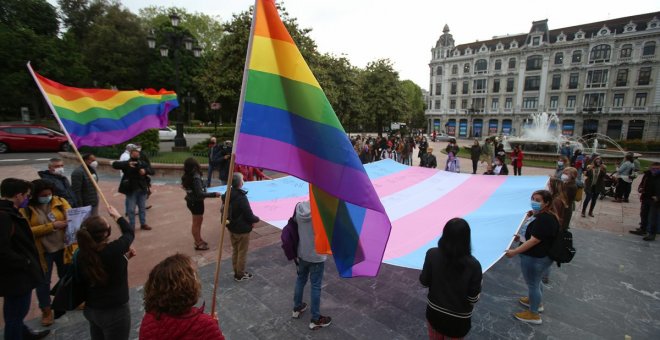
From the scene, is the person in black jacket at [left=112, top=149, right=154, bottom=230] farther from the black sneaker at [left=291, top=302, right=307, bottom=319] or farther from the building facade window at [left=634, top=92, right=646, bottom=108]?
the building facade window at [left=634, top=92, right=646, bottom=108]

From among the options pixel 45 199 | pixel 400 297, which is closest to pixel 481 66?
pixel 400 297

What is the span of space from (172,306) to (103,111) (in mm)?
4736

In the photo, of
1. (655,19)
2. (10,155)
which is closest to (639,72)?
(655,19)

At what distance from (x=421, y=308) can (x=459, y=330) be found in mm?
1863

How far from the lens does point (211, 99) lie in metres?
18.0

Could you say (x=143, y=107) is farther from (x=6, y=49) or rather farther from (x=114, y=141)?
(x=6, y=49)

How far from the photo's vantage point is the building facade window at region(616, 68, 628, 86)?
157ft

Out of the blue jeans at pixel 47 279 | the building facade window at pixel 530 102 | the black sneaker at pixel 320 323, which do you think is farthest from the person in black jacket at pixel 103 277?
the building facade window at pixel 530 102

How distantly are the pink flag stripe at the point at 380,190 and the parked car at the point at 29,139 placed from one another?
18.7m

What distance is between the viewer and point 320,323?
4051mm

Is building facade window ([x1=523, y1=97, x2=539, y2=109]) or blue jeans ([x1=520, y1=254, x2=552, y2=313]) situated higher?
building facade window ([x1=523, y1=97, x2=539, y2=109])

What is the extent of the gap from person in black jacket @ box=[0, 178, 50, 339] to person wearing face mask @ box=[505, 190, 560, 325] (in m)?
5.47

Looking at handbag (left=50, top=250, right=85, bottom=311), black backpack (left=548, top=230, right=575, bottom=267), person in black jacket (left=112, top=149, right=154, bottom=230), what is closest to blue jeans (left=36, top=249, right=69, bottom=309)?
handbag (left=50, top=250, right=85, bottom=311)

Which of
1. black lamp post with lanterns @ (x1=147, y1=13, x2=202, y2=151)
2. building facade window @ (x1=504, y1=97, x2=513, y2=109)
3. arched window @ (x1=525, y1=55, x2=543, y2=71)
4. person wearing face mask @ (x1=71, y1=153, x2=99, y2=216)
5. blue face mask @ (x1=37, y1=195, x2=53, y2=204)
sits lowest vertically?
person wearing face mask @ (x1=71, y1=153, x2=99, y2=216)
